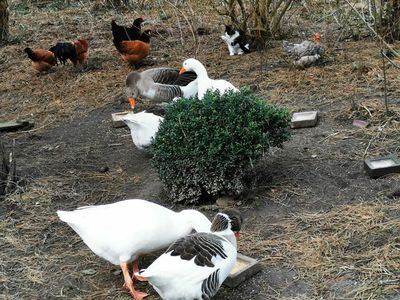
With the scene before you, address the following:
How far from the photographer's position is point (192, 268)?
133 inches

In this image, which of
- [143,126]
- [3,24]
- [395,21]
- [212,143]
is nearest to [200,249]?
[212,143]

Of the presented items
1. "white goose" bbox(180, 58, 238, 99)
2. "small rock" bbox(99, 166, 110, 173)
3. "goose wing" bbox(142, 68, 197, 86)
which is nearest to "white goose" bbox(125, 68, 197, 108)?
"goose wing" bbox(142, 68, 197, 86)

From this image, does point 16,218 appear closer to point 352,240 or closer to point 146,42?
point 352,240

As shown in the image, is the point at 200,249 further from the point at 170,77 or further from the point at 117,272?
the point at 170,77

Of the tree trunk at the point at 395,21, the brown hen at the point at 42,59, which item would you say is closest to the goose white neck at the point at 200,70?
the tree trunk at the point at 395,21

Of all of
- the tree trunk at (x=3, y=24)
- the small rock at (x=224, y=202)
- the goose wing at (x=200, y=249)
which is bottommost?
the tree trunk at (x=3, y=24)

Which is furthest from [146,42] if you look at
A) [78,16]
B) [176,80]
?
[78,16]

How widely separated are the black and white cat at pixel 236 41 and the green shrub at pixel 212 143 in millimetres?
4752

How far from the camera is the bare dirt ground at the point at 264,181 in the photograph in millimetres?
3971

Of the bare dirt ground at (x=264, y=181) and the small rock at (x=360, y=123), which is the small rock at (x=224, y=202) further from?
the small rock at (x=360, y=123)

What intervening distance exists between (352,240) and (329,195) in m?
0.75

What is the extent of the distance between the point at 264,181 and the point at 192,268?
6.61 ft

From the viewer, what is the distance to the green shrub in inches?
190

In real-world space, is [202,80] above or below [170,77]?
above
